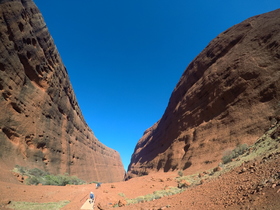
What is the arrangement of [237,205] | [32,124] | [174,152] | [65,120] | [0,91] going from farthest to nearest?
[65,120]
[174,152]
[32,124]
[0,91]
[237,205]

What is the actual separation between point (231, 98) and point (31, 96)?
75.2 ft

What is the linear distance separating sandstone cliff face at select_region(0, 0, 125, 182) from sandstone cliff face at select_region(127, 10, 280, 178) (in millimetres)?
16056

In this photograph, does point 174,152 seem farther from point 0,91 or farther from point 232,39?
point 0,91

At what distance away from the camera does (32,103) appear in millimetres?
19297

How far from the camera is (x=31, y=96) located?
63.5ft

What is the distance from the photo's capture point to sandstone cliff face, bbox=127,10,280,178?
15875 mm

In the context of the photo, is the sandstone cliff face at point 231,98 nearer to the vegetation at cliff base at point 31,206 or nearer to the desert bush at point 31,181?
the vegetation at cliff base at point 31,206

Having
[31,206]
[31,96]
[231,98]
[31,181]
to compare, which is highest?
[31,96]

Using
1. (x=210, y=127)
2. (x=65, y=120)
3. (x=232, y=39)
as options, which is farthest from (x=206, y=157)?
(x=65, y=120)

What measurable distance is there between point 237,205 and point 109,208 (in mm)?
6728

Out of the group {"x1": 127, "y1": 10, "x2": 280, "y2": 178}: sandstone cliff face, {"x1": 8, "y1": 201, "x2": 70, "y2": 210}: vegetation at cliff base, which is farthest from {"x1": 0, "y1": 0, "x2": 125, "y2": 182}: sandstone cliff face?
{"x1": 127, "y1": 10, "x2": 280, "y2": 178}: sandstone cliff face

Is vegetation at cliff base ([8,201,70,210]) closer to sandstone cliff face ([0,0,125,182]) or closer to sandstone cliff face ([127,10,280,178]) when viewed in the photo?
sandstone cliff face ([0,0,125,182])

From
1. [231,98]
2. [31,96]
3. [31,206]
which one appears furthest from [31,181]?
[231,98]

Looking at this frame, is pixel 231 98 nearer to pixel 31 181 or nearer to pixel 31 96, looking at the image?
pixel 31 181
